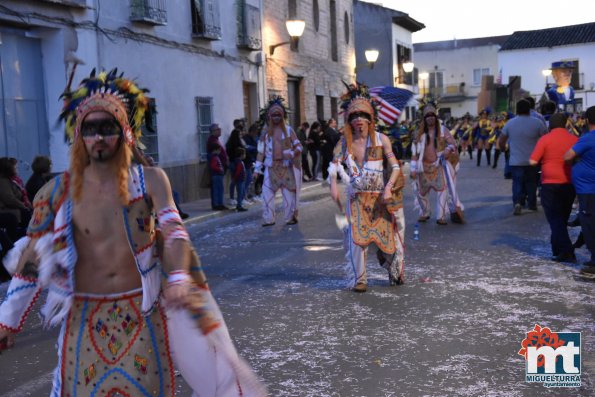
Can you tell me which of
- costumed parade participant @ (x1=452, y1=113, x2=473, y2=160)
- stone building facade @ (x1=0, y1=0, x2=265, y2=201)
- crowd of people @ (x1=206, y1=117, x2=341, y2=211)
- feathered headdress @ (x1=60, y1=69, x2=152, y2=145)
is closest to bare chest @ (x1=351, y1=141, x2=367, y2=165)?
stone building facade @ (x1=0, y1=0, x2=265, y2=201)

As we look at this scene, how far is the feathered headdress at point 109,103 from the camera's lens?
362 centimetres

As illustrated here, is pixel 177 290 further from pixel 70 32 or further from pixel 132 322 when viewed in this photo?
pixel 70 32

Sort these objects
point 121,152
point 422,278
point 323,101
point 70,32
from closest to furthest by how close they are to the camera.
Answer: point 121,152 < point 422,278 < point 70,32 < point 323,101

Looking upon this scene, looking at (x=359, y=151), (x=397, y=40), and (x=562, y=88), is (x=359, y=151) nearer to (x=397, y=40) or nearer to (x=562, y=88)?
(x=562, y=88)

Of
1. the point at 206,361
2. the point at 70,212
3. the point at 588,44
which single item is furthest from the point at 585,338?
the point at 588,44

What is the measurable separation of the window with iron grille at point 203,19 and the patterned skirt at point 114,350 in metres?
17.8

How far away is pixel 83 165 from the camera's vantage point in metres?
3.59

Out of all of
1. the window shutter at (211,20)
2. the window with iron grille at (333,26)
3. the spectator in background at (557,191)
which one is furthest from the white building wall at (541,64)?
the spectator in background at (557,191)

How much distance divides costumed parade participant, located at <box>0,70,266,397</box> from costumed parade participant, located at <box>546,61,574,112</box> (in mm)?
12262

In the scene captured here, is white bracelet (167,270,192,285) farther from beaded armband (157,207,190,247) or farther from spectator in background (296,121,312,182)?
spectator in background (296,121,312,182)

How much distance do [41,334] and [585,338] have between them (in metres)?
4.32

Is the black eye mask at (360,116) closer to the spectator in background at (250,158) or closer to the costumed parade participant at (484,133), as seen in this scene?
the spectator in background at (250,158)

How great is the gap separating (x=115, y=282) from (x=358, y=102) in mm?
5197

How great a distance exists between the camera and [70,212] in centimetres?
350
